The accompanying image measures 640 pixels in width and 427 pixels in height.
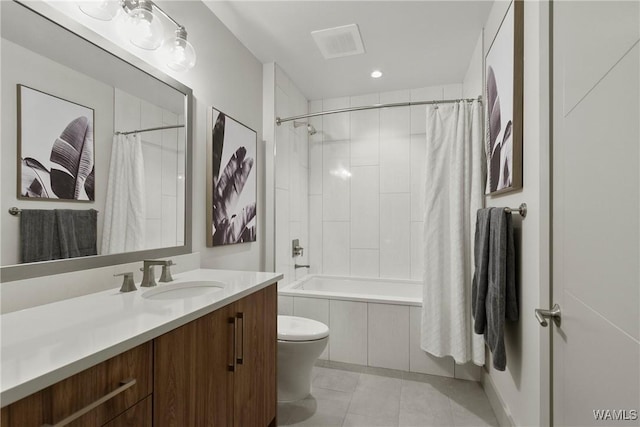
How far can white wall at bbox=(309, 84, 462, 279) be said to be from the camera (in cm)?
312

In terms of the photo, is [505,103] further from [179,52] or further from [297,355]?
[297,355]

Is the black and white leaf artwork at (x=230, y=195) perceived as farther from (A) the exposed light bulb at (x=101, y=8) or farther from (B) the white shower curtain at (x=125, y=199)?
(A) the exposed light bulb at (x=101, y=8)

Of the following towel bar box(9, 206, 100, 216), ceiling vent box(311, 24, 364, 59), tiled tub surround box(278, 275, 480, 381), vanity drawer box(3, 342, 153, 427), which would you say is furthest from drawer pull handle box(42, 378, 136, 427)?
ceiling vent box(311, 24, 364, 59)

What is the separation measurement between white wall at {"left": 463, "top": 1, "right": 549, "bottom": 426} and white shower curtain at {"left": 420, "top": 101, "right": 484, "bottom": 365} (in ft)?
1.37

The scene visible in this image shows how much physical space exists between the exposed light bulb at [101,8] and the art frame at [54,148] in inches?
13.9

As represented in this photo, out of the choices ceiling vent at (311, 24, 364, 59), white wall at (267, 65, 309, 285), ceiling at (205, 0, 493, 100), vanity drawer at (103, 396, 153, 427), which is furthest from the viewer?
white wall at (267, 65, 309, 285)

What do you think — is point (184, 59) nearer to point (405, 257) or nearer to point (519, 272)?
point (519, 272)

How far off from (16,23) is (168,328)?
3.48 feet

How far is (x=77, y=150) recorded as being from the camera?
43.8 inches

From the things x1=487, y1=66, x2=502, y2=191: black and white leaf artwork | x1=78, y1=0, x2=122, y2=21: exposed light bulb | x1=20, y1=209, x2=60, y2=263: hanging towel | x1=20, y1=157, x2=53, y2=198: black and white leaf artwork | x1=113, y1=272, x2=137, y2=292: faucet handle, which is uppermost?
x1=78, y1=0, x2=122, y2=21: exposed light bulb

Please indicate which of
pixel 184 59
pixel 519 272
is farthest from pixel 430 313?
pixel 184 59

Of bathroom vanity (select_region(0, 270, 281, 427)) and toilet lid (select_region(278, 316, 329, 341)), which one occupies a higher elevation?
bathroom vanity (select_region(0, 270, 281, 427))

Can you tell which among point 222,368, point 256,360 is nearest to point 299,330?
point 256,360

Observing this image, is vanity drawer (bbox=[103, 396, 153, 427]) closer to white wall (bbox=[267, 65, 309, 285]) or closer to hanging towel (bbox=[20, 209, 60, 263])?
hanging towel (bbox=[20, 209, 60, 263])
